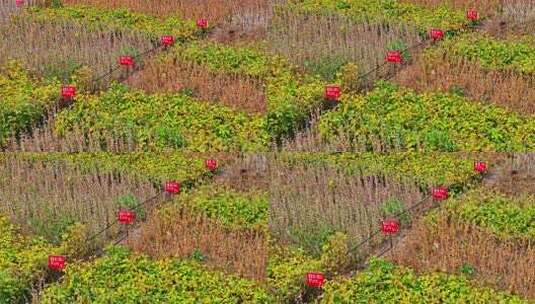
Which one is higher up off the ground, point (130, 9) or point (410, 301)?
point (130, 9)

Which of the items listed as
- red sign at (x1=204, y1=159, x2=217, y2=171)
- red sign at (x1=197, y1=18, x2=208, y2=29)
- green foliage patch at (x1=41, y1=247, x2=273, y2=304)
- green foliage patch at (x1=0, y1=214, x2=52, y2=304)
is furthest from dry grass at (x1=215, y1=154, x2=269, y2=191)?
red sign at (x1=197, y1=18, x2=208, y2=29)

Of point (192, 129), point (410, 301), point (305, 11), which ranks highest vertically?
point (305, 11)

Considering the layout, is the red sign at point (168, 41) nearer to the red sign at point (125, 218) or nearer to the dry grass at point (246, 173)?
the dry grass at point (246, 173)

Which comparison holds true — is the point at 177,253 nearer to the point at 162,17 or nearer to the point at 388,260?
the point at 388,260

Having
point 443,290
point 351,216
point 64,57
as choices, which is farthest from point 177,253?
point 64,57

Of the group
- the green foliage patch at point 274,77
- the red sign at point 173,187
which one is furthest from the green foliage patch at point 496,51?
the red sign at point 173,187

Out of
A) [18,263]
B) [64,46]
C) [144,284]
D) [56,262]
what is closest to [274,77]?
[64,46]

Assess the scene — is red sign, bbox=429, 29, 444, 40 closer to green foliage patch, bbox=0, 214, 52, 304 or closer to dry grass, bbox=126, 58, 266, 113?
dry grass, bbox=126, 58, 266, 113
